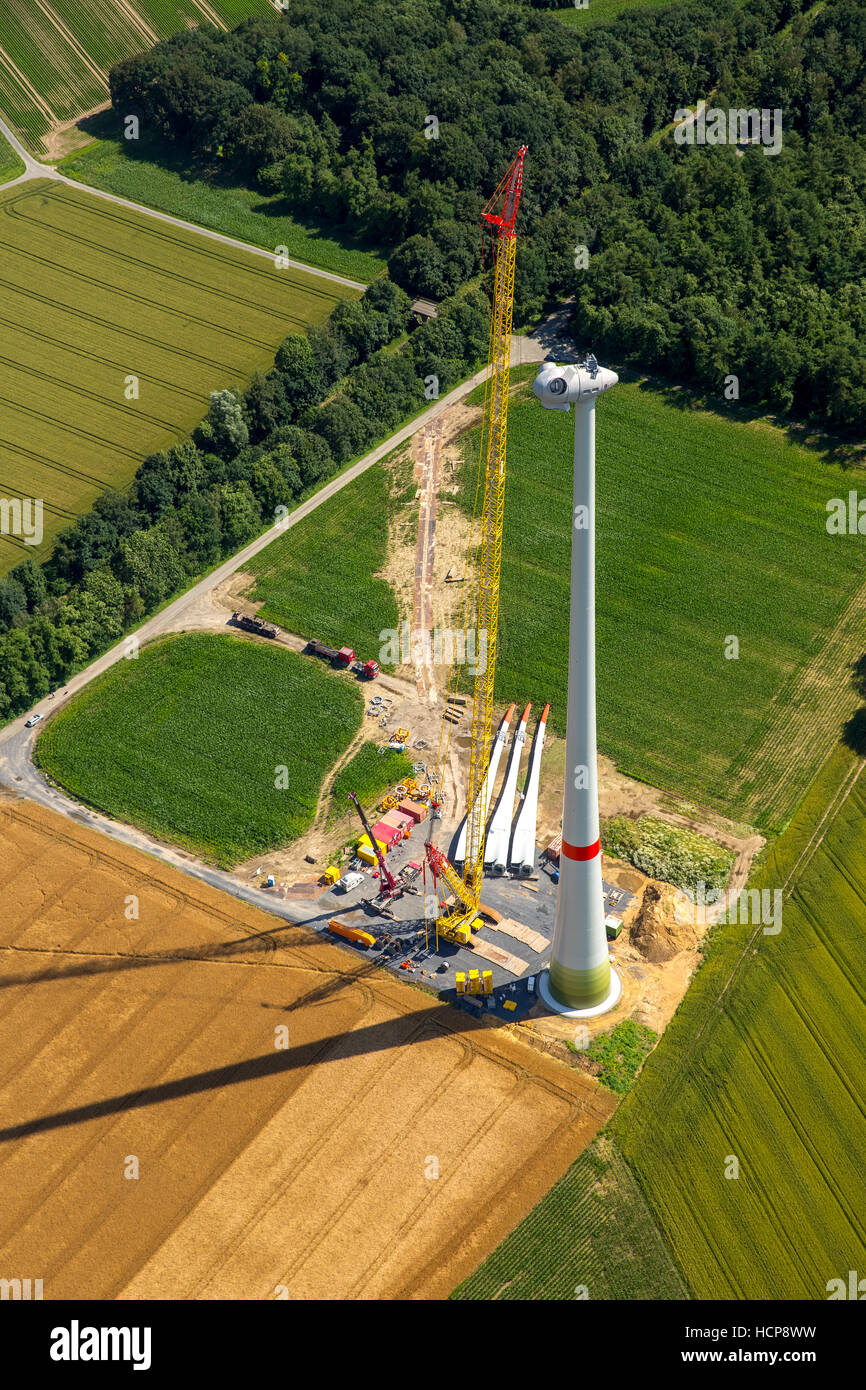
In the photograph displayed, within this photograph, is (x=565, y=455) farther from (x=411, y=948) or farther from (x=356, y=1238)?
(x=356, y=1238)

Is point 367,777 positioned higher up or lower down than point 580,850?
lower down

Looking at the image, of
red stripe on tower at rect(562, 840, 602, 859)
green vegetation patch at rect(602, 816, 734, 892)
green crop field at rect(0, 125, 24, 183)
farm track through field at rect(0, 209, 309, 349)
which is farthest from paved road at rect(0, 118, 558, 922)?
green crop field at rect(0, 125, 24, 183)

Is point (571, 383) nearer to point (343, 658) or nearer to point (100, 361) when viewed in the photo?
point (343, 658)

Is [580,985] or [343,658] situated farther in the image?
[343,658]

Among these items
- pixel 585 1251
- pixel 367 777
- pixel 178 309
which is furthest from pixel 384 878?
pixel 178 309

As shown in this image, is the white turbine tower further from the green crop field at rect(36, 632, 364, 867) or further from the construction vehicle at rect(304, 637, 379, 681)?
the construction vehicle at rect(304, 637, 379, 681)
